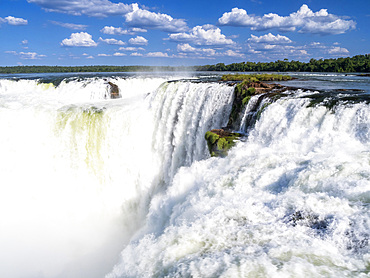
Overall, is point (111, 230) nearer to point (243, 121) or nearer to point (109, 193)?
point (109, 193)

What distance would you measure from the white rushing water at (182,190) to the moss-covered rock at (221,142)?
0.39 metres

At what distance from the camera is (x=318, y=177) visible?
630 cm

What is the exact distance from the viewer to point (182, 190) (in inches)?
335

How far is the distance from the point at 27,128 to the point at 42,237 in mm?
6665

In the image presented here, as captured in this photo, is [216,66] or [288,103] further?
[216,66]

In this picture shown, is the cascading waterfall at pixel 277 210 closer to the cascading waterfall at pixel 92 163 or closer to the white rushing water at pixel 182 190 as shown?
the white rushing water at pixel 182 190

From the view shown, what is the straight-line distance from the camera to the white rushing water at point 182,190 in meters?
4.60

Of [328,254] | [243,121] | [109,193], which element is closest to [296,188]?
[328,254]

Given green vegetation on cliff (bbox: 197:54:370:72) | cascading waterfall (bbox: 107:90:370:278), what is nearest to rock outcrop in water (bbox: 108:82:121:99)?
cascading waterfall (bbox: 107:90:370:278)

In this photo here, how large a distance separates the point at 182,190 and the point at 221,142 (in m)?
2.33

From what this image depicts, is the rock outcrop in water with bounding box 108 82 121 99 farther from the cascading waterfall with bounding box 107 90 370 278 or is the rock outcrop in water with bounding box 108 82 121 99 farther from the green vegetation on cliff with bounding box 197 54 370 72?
the green vegetation on cliff with bounding box 197 54 370 72

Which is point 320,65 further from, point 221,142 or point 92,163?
point 221,142

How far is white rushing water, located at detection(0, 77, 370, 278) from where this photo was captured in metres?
4.60

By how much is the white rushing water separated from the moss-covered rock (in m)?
0.39
